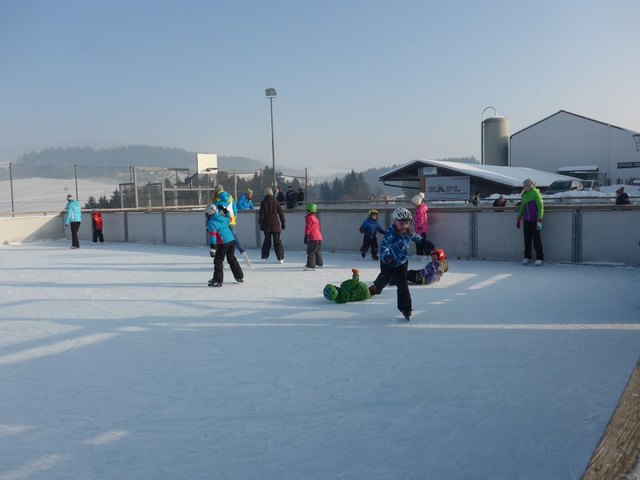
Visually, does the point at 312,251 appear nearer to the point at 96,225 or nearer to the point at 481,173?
the point at 96,225

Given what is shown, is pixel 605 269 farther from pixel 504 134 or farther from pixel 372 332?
pixel 504 134

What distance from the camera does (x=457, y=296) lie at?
26.3 ft

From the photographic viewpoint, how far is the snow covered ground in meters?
3.19

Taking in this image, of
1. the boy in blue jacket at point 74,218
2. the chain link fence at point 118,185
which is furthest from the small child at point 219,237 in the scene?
the boy in blue jacket at point 74,218

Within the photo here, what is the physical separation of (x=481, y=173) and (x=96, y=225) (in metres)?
21.3

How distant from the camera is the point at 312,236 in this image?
1073 centimetres

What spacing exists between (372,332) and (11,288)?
21.2ft

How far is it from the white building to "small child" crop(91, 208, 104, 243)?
3266cm

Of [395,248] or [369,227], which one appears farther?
[369,227]

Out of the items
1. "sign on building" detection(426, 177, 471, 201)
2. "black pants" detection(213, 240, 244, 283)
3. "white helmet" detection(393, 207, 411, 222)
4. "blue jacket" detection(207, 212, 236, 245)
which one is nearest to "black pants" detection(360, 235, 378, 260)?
"black pants" detection(213, 240, 244, 283)

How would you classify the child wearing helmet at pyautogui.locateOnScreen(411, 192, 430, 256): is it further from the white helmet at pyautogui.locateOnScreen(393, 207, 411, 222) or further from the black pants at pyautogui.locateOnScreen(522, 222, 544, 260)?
the white helmet at pyautogui.locateOnScreen(393, 207, 411, 222)

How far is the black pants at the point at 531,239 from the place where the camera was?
10883 millimetres

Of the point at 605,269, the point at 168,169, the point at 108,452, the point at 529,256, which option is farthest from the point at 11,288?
the point at 168,169

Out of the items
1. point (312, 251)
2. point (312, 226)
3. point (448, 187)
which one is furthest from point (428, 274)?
point (448, 187)
